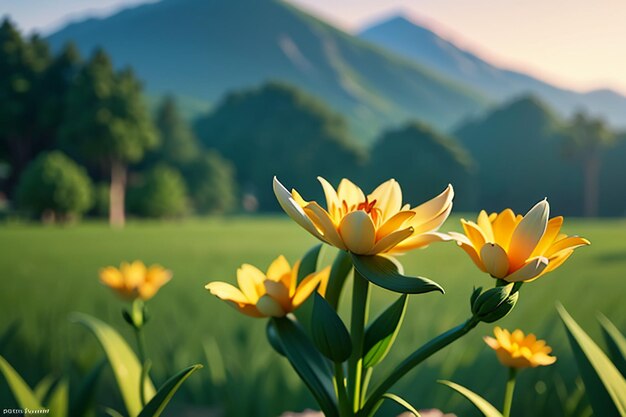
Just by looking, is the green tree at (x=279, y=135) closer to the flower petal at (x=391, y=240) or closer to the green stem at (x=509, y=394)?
the green stem at (x=509, y=394)

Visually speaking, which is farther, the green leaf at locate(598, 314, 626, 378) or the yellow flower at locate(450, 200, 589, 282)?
the green leaf at locate(598, 314, 626, 378)

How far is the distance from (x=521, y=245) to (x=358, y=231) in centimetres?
11

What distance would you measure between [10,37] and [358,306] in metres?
2.18

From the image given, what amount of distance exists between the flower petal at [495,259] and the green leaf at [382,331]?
0.06 m

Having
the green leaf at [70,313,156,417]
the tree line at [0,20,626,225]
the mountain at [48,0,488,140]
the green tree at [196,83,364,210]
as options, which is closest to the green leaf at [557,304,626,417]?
the green leaf at [70,313,156,417]

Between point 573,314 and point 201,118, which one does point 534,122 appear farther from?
point 573,314

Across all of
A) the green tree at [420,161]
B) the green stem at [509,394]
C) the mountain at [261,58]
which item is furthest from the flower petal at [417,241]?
the green tree at [420,161]

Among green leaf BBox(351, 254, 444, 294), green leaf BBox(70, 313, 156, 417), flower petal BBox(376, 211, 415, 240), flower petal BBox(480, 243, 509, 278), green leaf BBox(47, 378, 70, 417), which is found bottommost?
green leaf BBox(47, 378, 70, 417)

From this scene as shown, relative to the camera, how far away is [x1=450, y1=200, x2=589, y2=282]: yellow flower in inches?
14.3

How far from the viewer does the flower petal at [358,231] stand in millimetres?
342

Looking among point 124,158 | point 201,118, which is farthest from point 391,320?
point 201,118

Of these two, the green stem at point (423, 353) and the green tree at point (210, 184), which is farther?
the green tree at point (210, 184)

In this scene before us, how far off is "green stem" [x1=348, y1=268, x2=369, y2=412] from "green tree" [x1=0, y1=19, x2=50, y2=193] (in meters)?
1.95

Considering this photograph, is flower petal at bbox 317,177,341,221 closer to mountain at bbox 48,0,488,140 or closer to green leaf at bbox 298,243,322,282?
green leaf at bbox 298,243,322,282
